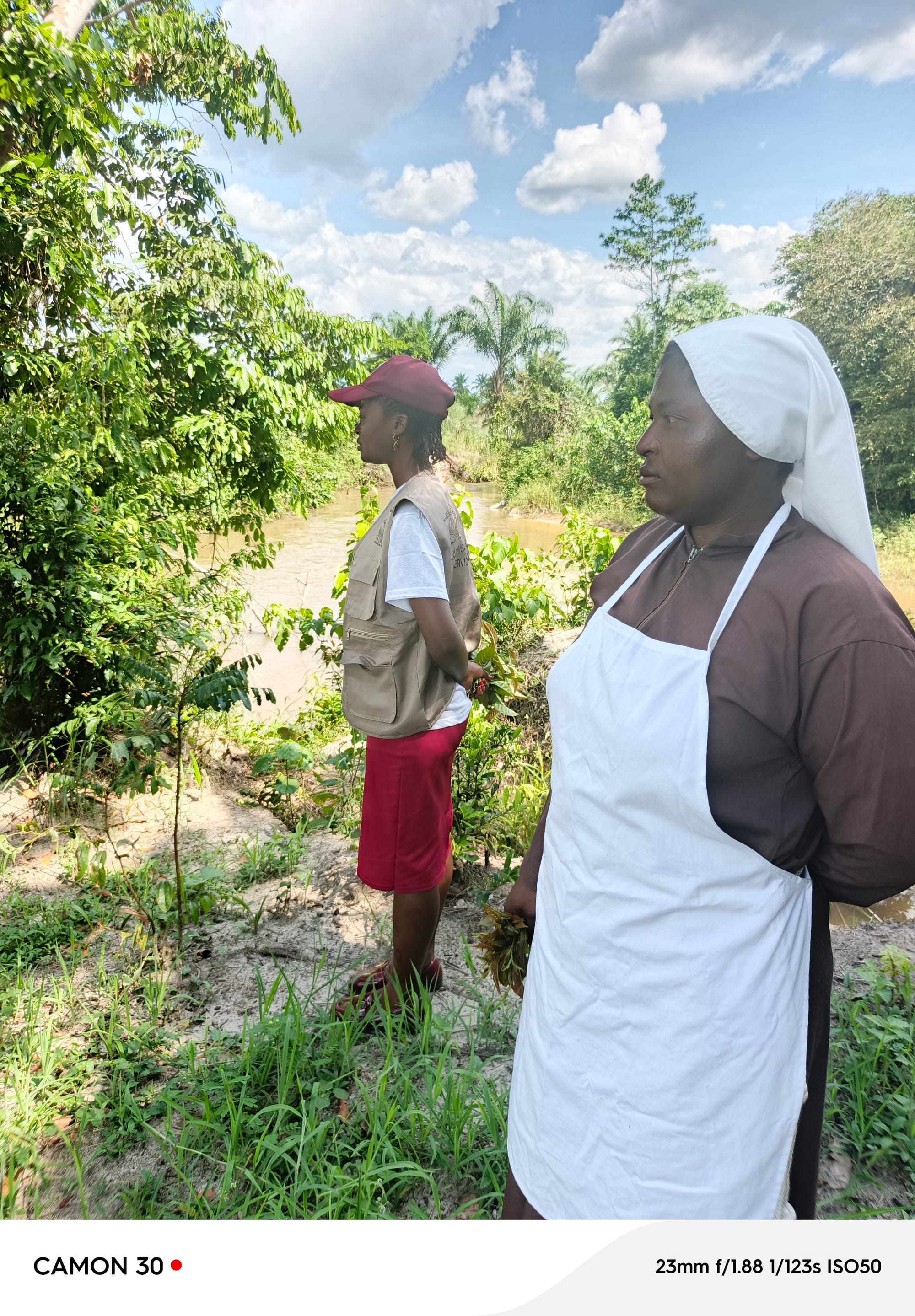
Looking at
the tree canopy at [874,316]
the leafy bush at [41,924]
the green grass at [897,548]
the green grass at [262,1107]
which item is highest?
the tree canopy at [874,316]

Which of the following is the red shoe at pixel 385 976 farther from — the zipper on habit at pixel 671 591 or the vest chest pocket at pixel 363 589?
the zipper on habit at pixel 671 591

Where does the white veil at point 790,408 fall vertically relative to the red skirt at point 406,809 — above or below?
above

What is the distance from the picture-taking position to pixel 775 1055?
3.15ft

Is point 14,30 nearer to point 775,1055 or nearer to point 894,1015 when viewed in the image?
point 775,1055

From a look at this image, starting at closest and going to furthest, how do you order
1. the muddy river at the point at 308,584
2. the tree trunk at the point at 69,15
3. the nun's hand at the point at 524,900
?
1. the nun's hand at the point at 524,900
2. the tree trunk at the point at 69,15
3. the muddy river at the point at 308,584

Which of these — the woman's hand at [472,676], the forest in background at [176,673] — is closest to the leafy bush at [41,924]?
the forest in background at [176,673]

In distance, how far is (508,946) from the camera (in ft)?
4.60

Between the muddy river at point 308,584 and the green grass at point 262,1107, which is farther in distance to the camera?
the muddy river at point 308,584

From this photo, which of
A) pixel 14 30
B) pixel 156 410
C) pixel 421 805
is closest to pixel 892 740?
pixel 421 805

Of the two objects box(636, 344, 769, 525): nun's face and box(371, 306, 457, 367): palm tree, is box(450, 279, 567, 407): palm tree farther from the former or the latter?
box(636, 344, 769, 525): nun's face

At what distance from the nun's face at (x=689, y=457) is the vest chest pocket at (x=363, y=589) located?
0.97 m

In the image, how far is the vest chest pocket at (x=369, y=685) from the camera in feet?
6.34

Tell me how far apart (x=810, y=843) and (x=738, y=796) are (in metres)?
0.14

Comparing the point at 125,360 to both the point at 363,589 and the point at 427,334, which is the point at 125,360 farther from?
the point at 427,334
